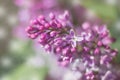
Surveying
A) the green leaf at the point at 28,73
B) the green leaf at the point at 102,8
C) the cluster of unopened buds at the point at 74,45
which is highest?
the green leaf at the point at 102,8

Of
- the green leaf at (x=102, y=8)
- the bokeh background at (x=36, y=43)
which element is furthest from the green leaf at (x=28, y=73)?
the green leaf at (x=102, y=8)

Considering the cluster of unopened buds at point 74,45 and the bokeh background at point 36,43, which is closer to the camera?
the cluster of unopened buds at point 74,45

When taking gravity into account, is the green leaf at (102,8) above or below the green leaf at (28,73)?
above

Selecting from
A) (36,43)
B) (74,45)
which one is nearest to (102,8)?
(36,43)

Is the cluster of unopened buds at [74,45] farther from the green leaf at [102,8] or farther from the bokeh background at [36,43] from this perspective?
the green leaf at [102,8]

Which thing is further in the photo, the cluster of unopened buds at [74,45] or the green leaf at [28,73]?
the green leaf at [28,73]

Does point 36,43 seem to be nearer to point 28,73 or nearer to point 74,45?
point 28,73

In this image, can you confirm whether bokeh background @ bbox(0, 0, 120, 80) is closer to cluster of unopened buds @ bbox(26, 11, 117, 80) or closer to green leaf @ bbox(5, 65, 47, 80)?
green leaf @ bbox(5, 65, 47, 80)

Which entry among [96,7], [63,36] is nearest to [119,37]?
[96,7]

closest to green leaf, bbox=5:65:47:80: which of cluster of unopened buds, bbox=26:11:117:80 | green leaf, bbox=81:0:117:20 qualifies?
green leaf, bbox=81:0:117:20

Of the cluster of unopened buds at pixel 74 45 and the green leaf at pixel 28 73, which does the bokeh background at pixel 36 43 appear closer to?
the green leaf at pixel 28 73
